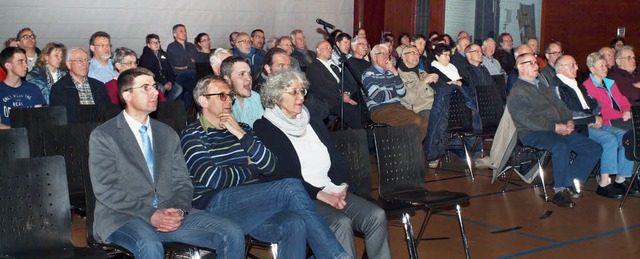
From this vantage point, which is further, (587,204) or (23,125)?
(587,204)

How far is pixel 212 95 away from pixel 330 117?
4328 mm

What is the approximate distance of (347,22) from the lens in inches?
614

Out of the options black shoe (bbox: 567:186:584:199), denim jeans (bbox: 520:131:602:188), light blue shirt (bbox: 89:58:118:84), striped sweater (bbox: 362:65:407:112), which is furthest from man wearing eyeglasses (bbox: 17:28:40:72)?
black shoe (bbox: 567:186:584:199)

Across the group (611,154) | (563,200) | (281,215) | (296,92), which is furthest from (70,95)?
(611,154)

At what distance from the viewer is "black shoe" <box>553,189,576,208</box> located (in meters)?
6.95

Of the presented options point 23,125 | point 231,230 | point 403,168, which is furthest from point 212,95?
point 23,125

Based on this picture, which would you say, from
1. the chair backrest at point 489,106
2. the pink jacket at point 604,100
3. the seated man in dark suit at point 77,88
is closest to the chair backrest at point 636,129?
the pink jacket at point 604,100

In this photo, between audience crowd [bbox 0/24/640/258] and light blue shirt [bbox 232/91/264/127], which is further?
light blue shirt [bbox 232/91/264/127]

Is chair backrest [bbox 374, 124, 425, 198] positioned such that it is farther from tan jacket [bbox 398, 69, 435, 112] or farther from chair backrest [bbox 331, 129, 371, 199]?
tan jacket [bbox 398, 69, 435, 112]

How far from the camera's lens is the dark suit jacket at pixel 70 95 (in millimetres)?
6344

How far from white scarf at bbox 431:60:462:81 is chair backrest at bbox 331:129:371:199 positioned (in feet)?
13.8

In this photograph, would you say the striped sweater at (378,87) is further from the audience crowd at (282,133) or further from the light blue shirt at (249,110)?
the light blue shirt at (249,110)

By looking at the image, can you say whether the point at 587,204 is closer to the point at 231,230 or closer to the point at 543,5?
the point at 231,230

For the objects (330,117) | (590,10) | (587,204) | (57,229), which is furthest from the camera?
(590,10)
